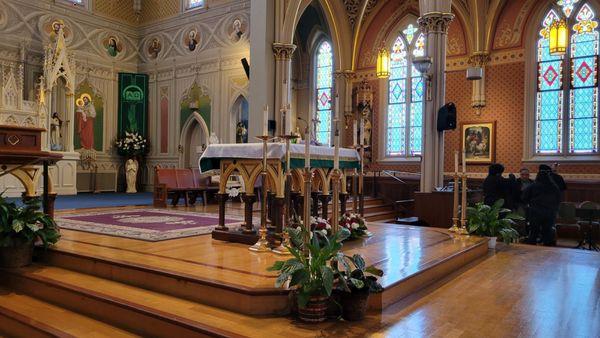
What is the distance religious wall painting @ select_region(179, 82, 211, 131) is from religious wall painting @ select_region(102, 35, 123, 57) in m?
3.01

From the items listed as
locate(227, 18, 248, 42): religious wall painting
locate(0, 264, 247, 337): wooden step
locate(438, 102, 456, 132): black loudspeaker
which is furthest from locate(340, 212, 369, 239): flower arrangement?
locate(227, 18, 248, 42): religious wall painting

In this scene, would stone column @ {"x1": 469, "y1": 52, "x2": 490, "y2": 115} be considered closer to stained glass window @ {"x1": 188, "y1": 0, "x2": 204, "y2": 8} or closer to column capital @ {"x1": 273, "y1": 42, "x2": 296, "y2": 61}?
column capital @ {"x1": 273, "y1": 42, "x2": 296, "y2": 61}

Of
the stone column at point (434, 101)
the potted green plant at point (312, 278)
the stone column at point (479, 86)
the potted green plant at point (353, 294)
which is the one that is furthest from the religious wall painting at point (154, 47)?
the potted green plant at point (353, 294)

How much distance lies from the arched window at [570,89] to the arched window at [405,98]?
3138mm

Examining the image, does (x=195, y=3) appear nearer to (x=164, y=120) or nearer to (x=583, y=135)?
(x=164, y=120)

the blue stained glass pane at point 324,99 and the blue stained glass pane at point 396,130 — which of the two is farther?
the blue stained glass pane at point 324,99

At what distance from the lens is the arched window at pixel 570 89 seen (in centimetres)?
1106

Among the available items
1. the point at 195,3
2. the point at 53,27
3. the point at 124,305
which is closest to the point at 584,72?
the point at 124,305

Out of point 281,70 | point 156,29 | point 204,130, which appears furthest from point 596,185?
point 156,29

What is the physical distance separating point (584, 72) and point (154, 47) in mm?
13543

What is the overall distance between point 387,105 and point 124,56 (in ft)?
31.5

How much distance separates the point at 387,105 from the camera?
14180 millimetres

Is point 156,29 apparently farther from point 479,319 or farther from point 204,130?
point 479,319

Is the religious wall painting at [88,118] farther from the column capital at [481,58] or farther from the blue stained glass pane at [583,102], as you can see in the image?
the blue stained glass pane at [583,102]
